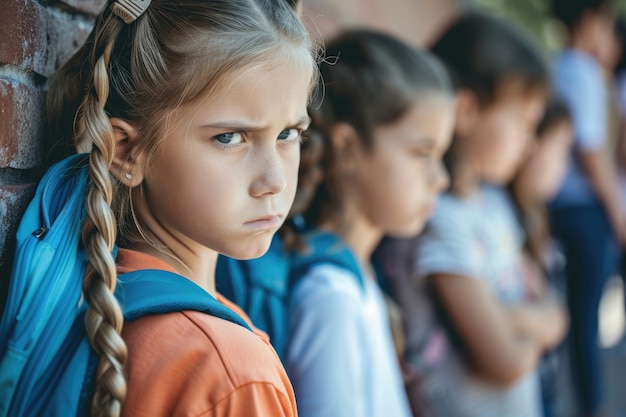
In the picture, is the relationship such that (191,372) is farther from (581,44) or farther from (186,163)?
(581,44)

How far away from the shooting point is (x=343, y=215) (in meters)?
2.16

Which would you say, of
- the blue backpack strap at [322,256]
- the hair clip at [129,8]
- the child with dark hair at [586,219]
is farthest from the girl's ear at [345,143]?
the child with dark hair at [586,219]

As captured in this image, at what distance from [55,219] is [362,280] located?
1024 millimetres

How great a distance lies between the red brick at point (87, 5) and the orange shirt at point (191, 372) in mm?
667

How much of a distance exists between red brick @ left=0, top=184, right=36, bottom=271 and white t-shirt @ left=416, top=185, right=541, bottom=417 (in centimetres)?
172

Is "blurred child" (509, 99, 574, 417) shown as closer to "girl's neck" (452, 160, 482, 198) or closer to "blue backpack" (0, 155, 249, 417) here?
"girl's neck" (452, 160, 482, 198)

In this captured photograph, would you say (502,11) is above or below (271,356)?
below

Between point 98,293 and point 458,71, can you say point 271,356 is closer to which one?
point 98,293

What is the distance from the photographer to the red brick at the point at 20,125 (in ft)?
3.91

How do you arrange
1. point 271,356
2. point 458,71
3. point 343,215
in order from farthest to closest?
1. point 458,71
2. point 343,215
3. point 271,356

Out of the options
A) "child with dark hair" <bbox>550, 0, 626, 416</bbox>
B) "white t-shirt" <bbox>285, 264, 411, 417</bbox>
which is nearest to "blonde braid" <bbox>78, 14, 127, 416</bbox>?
"white t-shirt" <bbox>285, 264, 411, 417</bbox>

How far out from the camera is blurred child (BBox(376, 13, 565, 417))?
8.87 feet

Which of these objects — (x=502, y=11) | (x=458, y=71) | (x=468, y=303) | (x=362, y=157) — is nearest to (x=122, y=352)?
(x=362, y=157)

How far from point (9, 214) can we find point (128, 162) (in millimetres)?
200
